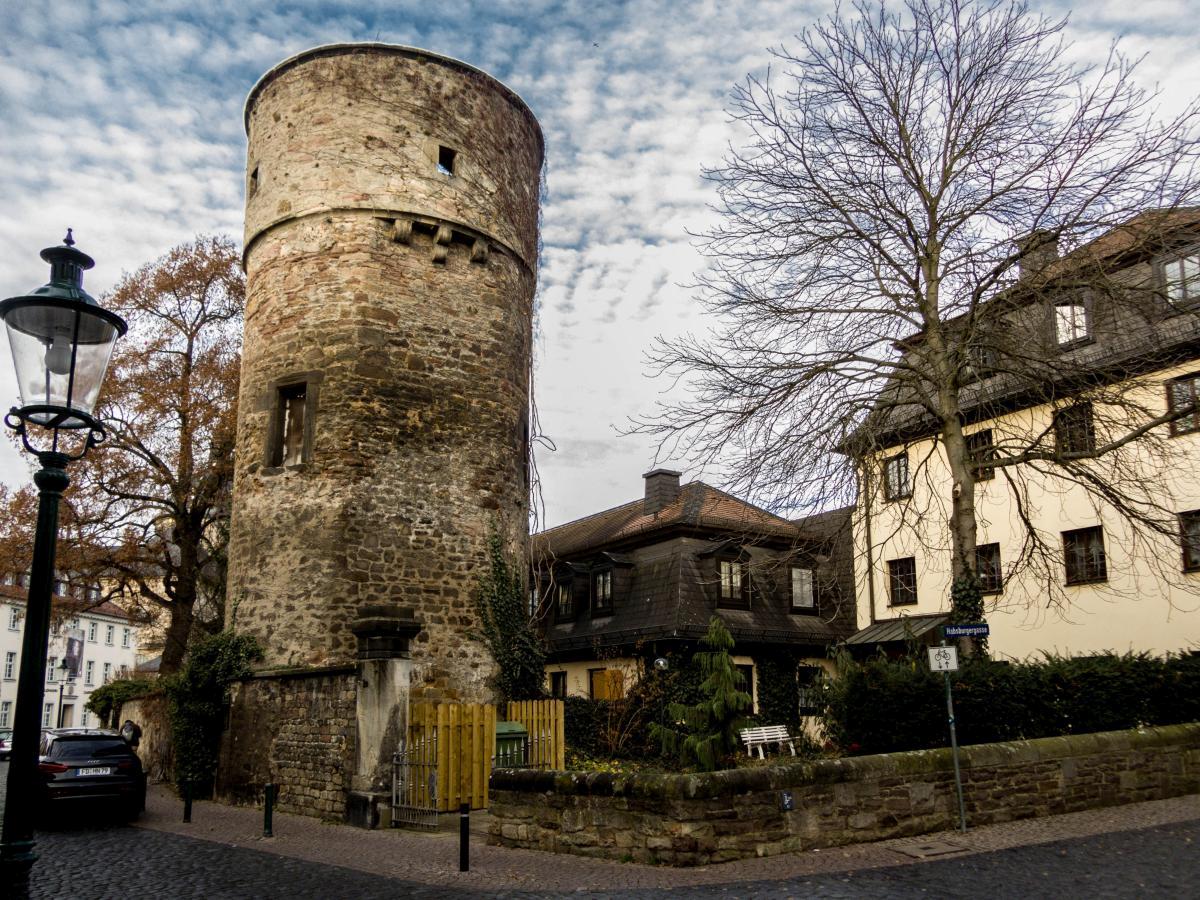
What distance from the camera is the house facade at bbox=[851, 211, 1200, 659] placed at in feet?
44.3

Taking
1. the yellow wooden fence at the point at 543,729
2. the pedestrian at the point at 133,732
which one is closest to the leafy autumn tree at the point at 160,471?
the pedestrian at the point at 133,732

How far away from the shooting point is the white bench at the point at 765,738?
20469 millimetres

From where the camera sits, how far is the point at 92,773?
13344mm

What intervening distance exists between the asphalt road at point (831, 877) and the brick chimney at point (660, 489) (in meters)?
19.3

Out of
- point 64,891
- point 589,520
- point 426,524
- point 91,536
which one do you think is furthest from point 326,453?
point 589,520

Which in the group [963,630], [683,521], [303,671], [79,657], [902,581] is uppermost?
[683,521]

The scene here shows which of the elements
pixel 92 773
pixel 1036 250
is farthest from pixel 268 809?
pixel 1036 250

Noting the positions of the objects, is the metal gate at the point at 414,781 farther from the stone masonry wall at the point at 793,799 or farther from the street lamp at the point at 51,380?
the street lamp at the point at 51,380

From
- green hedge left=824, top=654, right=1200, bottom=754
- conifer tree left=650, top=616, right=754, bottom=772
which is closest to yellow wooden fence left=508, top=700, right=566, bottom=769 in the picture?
conifer tree left=650, top=616, right=754, bottom=772

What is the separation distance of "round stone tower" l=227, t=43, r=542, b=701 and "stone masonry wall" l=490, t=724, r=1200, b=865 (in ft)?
20.6

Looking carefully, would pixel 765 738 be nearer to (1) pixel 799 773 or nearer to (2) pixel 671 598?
(2) pixel 671 598

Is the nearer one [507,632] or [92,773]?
A: [92,773]

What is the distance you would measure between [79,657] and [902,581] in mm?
36034

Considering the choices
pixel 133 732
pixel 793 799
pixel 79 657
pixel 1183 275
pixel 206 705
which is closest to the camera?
pixel 793 799
